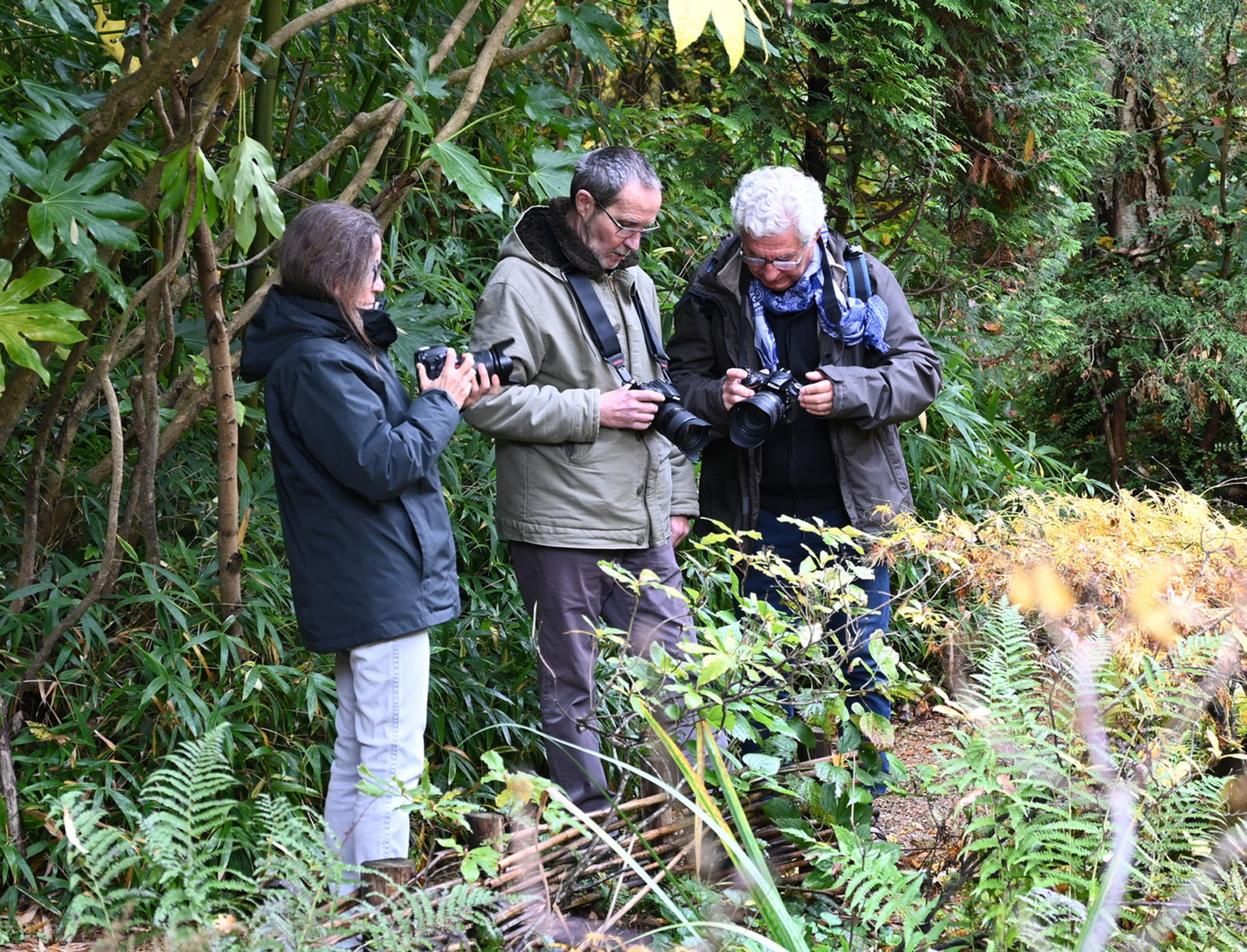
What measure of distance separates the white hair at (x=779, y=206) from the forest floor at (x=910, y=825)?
4.48 ft

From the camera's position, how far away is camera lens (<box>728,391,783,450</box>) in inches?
116

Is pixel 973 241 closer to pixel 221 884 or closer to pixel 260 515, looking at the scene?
pixel 260 515

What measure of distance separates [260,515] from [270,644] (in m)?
0.53

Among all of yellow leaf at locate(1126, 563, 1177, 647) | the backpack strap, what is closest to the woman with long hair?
the backpack strap

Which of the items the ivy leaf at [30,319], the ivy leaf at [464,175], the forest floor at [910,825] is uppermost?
the ivy leaf at [464,175]

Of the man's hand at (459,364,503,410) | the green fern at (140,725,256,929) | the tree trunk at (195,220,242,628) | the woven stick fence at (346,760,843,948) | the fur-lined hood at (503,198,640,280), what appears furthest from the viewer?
the fur-lined hood at (503,198,640,280)

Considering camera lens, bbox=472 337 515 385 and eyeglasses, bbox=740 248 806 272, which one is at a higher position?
eyeglasses, bbox=740 248 806 272

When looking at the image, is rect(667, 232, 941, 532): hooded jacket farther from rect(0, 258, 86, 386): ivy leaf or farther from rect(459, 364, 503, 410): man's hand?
rect(0, 258, 86, 386): ivy leaf

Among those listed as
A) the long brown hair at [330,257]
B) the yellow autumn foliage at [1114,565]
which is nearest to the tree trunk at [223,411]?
the long brown hair at [330,257]

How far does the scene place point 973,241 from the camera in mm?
5488

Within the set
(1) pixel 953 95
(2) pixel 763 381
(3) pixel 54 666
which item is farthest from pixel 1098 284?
(3) pixel 54 666

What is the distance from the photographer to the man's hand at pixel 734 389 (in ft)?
9.88

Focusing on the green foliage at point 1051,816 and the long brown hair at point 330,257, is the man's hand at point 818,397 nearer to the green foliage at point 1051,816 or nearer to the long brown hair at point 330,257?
the green foliage at point 1051,816

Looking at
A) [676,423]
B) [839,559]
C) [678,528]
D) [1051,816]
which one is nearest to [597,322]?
[676,423]
